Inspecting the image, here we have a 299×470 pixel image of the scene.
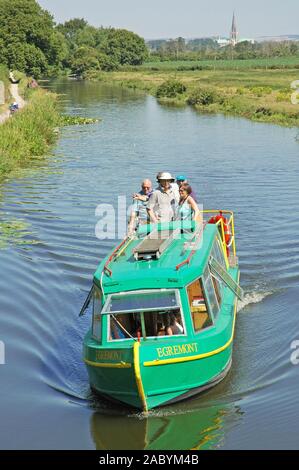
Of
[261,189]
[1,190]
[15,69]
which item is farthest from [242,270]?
[15,69]

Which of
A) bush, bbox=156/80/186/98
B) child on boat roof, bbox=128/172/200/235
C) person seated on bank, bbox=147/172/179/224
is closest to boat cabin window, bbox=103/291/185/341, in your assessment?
child on boat roof, bbox=128/172/200/235

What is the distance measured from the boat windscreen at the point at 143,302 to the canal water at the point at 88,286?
1.66 meters

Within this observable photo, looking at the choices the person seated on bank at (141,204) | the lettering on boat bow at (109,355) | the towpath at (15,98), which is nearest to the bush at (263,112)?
the towpath at (15,98)

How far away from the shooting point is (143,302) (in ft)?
42.1

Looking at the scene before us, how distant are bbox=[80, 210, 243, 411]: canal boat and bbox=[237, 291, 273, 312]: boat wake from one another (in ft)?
13.4

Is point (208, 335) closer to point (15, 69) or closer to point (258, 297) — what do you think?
point (258, 297)

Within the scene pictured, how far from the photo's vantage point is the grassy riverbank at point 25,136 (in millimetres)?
36594

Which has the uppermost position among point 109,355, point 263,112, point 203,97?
point 203,97

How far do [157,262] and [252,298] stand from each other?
5.62 m

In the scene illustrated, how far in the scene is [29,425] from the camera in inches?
507
